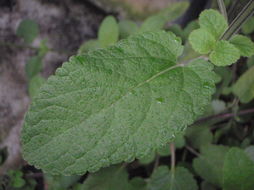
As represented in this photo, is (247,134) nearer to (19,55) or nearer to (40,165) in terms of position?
(40,165)

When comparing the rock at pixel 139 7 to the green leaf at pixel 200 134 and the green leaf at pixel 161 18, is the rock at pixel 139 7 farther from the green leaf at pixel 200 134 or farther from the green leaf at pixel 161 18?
the green leaf at pixel 200 134

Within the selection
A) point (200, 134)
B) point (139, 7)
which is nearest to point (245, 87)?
point (200, 134)

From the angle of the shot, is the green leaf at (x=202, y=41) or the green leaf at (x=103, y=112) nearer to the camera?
the green leaf at (x=103, y=112)

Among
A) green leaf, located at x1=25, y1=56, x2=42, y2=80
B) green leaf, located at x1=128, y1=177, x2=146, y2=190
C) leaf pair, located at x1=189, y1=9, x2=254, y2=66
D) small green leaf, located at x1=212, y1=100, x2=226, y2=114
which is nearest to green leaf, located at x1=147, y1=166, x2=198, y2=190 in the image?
green leaf, located at x1=128, y1=177, x2=146, y2=190

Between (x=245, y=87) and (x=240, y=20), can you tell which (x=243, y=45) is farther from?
(x=245, y=87)

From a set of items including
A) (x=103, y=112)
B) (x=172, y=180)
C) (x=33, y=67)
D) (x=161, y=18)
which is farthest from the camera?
(x=33, y=67)

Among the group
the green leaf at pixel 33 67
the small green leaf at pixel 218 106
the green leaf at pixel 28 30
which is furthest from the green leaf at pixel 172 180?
the green leaf at pixel 28 30
